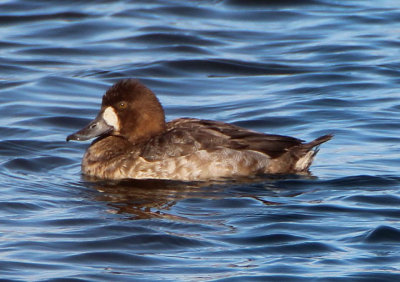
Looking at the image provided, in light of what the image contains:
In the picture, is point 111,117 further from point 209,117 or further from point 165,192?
point 209,117

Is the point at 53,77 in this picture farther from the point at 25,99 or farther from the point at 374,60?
the point at 374,60

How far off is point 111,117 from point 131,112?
0.22 m

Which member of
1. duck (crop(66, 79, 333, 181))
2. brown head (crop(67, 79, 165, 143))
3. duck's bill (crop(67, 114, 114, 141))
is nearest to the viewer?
duck (crop(66, 79, 333, 181))

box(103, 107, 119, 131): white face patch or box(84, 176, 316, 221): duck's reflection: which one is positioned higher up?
box(103, 107, 119, 131): white face patch

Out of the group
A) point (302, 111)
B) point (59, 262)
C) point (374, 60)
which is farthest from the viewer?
point (374, 60)

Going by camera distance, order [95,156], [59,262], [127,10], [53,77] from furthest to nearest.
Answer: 1. [127,10]
2. [53,77]
3. [95,156]
4. [59,262]

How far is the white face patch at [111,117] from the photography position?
33.0 feet

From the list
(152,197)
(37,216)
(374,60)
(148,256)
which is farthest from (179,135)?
(374,60)

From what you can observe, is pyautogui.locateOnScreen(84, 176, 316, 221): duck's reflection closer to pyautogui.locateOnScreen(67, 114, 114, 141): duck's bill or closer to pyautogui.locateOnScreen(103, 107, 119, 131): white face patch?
pyautogui.locateOnScreen(67, 114, 114, 141): duck's bill

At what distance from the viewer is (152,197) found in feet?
30.1

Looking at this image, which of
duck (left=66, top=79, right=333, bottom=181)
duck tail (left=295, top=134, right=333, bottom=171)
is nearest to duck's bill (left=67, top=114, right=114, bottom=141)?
duck (left=66, top=79, right=333, bottom=181)

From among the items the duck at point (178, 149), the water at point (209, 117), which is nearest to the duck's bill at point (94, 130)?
the duck at point (178, 149)

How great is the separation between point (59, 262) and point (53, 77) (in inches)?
289

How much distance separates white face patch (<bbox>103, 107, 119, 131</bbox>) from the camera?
10.0 m
